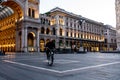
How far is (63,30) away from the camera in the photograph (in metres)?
67.8

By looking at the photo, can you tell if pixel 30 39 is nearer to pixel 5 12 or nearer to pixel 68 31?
pixel 68 31

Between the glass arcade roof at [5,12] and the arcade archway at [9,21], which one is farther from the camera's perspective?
the glass arcade roof at [5,12]

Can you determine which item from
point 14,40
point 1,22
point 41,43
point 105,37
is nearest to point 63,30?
point 41,43

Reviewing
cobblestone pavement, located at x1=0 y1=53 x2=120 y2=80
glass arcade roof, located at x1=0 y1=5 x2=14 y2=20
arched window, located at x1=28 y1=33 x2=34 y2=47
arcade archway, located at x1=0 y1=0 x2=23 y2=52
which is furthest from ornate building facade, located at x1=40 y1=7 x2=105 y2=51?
cobblestone pavement, located at x1=0 y1=53 x2=120 y2=80

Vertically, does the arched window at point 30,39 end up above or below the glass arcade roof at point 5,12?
below

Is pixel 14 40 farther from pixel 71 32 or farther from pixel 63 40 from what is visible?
pixel 71 32

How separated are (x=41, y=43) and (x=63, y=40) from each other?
9.76 metres

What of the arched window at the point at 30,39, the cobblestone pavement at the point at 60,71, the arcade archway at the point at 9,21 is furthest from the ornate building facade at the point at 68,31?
the cobblestone pavement at the point at 60,71

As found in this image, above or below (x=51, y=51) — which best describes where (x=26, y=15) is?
above

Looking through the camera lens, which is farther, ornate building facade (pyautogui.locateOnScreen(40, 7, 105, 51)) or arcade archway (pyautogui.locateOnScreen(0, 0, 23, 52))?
ornate building facade (pyautogui.locateOnScreen(40, 7, 105, 51))

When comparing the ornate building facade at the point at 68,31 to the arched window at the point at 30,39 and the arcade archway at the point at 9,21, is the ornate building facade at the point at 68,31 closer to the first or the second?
the arched window at the point at 30,39

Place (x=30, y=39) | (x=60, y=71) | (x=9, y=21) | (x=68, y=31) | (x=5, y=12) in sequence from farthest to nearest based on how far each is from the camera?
(x=68, y=31), (x=5, y=12), (x=9, y=21), (x=30, y=39), (x=60, y=71)

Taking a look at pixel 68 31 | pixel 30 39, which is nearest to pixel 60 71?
pixel 30 39

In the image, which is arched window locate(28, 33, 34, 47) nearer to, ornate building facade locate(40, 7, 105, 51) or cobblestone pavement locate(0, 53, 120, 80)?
ornate building facade locate(40, 7, 105, 51)
